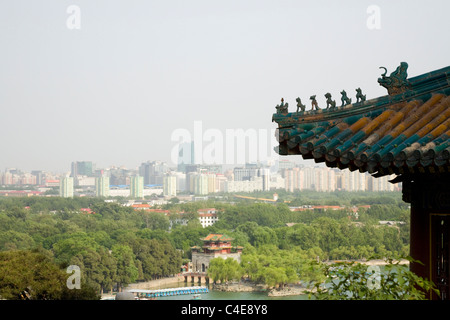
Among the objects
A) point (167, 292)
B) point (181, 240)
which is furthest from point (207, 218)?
point (167, 292)

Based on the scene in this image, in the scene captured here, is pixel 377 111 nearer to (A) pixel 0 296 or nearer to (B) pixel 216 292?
(A) pixel 0 296

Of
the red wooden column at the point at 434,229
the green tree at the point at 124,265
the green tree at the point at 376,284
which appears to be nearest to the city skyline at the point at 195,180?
the green tree at the point at 124,265

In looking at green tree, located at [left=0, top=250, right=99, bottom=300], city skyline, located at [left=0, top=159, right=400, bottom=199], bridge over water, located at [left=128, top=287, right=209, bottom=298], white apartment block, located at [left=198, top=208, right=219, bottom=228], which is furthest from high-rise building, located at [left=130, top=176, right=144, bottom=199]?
green tree, located at [left=0, top=250, right=99, bottom=300]

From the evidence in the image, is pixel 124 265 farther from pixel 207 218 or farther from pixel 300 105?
pixel 300 105

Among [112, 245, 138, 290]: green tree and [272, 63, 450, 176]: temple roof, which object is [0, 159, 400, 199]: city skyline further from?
[272, 63, 450, 176]: temple roof

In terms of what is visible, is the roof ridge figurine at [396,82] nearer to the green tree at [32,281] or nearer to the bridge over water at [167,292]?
the green tree at [32,281]

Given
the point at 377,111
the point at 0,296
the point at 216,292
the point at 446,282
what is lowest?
the point at 216,292
